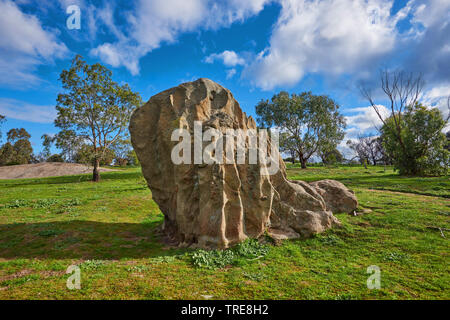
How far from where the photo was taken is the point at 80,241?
9.91 metres

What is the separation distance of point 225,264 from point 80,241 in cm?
693

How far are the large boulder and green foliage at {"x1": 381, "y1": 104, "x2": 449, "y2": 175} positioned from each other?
3230 centimetres

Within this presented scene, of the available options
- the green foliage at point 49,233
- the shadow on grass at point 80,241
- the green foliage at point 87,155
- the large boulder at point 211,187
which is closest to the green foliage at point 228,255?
the large boulder at point 211,187

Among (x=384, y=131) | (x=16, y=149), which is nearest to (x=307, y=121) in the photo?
(x=384, y=131)

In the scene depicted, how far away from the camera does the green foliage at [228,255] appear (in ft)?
24.7

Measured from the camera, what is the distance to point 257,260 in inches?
314

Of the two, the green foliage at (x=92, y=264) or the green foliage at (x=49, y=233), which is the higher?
the green foliage at (x=49, y=233)

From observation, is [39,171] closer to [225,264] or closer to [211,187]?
[211,187]

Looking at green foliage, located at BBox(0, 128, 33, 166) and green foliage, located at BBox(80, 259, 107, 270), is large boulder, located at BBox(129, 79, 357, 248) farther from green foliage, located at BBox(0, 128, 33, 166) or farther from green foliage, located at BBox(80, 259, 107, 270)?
green foliage, located at BBox(0, 128, 33, 166)

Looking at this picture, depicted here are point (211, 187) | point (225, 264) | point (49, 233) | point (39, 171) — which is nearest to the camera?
point (225, 264)

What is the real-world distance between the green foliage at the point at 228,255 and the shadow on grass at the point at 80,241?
4.32 feet

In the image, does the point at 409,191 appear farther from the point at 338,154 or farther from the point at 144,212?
the point at 338,154

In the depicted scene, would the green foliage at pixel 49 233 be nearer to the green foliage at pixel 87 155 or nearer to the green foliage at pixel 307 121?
the green foliage at pixel 87 155
